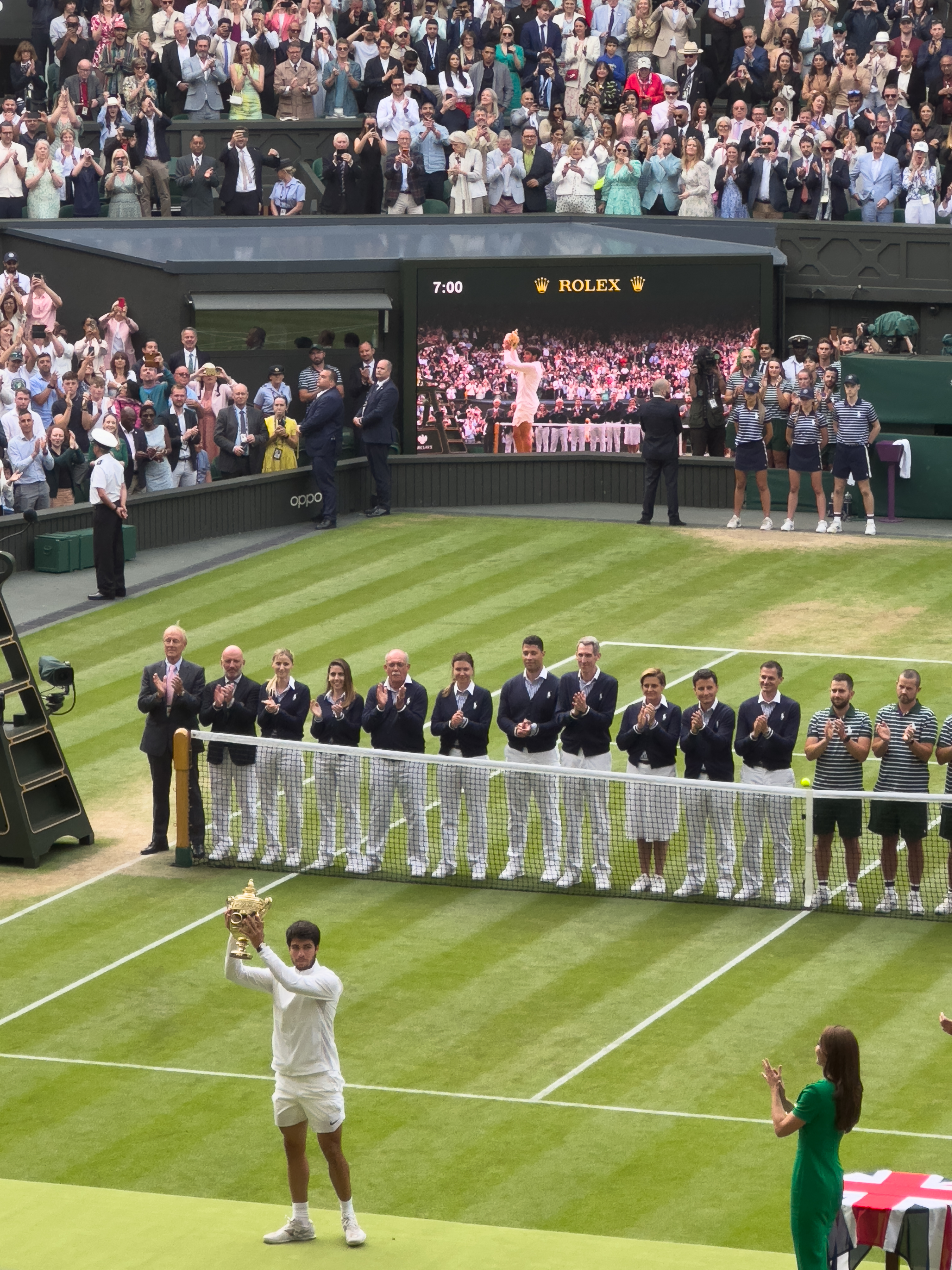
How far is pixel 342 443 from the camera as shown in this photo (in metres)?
32.4

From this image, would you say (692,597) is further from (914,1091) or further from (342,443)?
(914,1091)

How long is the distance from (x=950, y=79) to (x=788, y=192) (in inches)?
116

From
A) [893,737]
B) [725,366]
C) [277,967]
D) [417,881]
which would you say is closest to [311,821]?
[417,881]

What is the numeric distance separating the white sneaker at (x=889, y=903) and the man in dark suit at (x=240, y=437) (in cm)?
1500

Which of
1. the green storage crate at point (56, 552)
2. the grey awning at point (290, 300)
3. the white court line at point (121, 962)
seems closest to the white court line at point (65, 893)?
the white court line at point (121, 962)

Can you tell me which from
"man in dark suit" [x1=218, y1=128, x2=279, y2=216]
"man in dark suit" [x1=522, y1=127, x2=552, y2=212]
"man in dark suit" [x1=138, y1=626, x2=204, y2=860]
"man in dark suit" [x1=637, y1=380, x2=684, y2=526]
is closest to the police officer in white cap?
"man in dark suit" [x1=637, y1=380, x2=684, y2=526]

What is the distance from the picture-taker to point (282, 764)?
1892 cm

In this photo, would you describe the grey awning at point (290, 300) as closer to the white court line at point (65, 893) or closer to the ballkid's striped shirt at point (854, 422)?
the ballkid's striped shirt at point (854, 422)

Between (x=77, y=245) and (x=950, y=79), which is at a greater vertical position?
(x=950, y=79)

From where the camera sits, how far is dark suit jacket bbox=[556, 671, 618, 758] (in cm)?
1869

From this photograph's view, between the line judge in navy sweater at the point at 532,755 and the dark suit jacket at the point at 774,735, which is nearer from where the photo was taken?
the dark suit jacket at the point at 774,735

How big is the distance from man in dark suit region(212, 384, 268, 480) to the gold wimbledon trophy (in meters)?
19.6

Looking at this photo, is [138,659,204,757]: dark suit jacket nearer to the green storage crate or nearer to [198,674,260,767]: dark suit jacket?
[198,674,260,767]: dark suit jacket

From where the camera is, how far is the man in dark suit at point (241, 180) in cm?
3519
